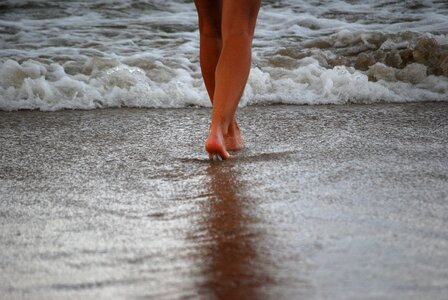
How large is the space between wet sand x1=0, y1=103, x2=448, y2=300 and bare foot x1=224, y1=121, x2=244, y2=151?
8cm

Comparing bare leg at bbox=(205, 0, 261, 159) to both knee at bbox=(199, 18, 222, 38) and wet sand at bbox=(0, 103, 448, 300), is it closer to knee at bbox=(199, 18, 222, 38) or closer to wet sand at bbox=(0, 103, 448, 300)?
wet sand at bbox=(0, 103, 448, 300)

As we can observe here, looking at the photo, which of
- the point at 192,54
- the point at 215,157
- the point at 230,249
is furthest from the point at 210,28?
the point at 192,54

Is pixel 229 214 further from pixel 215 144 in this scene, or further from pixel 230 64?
pixel 230 64

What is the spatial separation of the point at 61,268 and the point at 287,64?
153 inches

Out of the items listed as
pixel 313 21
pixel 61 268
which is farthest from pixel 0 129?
pixel 313 21

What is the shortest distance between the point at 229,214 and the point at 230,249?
329 millimetres

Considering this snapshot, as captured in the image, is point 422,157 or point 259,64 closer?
A: point 422,157

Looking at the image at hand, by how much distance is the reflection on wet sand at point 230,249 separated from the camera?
1.59 metres

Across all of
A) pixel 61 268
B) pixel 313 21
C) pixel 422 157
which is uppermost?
pixel 61 268

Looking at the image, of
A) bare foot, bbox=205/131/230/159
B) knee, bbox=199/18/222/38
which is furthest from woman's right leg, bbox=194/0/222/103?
bare foot, bbox=205/131/230/159

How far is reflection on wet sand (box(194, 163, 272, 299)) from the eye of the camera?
159cm

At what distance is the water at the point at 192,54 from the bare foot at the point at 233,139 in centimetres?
142

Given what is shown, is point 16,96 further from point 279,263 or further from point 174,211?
point 279,263

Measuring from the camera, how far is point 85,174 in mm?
2791
